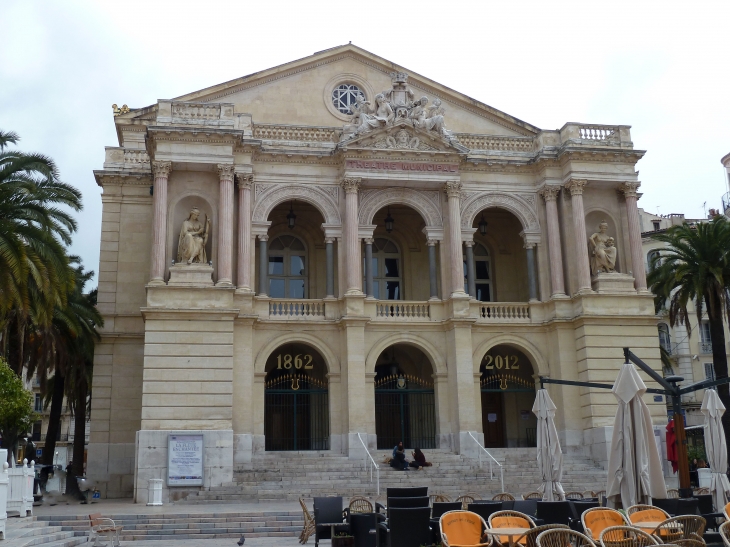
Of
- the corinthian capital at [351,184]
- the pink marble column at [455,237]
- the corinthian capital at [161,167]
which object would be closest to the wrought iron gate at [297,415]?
the pink marble column at [455,237]

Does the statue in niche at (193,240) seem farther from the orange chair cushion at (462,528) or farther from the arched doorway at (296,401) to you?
the orange chair cushion at (462,528)

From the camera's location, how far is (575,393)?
3111 centimetres

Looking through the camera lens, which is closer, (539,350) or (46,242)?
(46,242)

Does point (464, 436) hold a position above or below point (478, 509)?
above

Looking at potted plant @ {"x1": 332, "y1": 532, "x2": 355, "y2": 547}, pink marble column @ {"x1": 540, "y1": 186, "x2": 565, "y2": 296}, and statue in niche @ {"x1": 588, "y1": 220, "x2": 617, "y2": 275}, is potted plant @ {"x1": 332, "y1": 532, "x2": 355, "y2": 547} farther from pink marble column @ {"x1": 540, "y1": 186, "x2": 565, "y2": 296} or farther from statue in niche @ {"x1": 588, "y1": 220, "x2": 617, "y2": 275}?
statue in niche @ {"x1": 588, "y1": 220, "x2": 617, "y2": 275}

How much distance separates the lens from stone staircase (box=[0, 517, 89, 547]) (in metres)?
16.2

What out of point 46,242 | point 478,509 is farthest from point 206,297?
point 478,509

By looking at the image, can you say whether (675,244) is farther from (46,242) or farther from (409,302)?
(46,242)

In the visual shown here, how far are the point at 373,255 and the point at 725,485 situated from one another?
67.2 ft

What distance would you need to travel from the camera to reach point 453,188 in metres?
32.1

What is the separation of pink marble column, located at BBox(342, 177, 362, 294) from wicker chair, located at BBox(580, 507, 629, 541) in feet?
61.5

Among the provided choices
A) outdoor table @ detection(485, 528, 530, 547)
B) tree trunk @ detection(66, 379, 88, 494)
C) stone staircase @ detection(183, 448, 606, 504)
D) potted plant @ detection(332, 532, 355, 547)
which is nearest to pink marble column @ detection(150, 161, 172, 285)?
stone staircase @ detection(183, 448, 606, 504)

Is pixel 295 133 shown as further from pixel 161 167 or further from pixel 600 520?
pixel 600 520

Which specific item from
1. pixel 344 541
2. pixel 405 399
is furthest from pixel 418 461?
pixel 344 541
